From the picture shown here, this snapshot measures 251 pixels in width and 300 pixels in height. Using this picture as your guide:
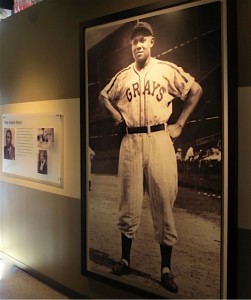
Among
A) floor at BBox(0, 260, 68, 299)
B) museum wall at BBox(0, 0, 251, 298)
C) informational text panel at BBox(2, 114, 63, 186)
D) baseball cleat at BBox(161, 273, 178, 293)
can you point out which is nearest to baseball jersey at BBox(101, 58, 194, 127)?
museum wall at BBox(0, 0, 251, 298)

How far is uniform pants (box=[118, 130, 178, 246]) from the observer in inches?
92.3

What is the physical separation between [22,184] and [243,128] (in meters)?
2.57

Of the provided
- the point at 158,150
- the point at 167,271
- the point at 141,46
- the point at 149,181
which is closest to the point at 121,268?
the point at 167,271

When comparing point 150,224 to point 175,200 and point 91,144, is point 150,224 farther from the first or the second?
point 91,144

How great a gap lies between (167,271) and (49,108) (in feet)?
6.26

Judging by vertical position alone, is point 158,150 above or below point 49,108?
below

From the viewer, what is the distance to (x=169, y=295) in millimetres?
2381

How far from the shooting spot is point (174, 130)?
7.59ft

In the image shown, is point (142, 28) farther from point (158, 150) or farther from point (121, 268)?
point (121, 268)

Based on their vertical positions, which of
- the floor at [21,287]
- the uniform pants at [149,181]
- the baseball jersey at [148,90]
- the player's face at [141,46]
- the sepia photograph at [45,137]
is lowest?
the floor at [21,287]

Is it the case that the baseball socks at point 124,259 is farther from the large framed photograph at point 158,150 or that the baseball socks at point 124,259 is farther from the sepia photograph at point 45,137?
the sepia photograph at point 45,137

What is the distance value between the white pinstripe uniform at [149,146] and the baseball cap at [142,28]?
8.4 inches

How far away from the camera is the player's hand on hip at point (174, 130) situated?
229 centimetres

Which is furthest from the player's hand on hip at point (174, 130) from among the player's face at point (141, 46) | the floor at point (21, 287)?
the floor at point (21, 287)
